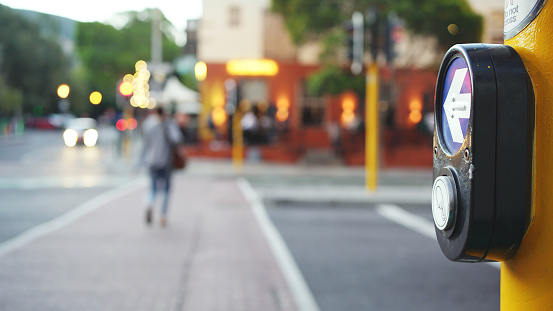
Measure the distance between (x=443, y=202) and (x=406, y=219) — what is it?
362 inches

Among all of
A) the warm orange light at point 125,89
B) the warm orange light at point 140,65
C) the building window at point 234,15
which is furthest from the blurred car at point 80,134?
the warm orange light at point 125,89

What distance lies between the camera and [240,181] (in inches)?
701

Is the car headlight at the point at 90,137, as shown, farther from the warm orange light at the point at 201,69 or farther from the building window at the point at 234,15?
the building window at the point at 234,15

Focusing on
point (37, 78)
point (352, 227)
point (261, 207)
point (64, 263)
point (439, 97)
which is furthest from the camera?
point (37, 78)

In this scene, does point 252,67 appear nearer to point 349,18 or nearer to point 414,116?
point 414,116

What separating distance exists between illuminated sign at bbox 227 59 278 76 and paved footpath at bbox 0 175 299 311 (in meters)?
21.1

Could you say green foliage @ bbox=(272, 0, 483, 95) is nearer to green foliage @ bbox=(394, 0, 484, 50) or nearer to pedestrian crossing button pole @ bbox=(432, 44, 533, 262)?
green foliage @ bbox=(394, 0, 484, 50)

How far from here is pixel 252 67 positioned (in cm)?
3111

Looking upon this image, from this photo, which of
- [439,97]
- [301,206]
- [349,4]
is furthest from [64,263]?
[349,4]

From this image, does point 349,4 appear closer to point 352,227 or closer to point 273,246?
point 352,227

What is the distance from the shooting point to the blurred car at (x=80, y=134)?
3997 cm

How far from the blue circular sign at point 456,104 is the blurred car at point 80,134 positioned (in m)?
40.4

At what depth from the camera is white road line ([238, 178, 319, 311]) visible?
16.3 ft

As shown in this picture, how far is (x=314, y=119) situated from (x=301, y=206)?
2021cm
